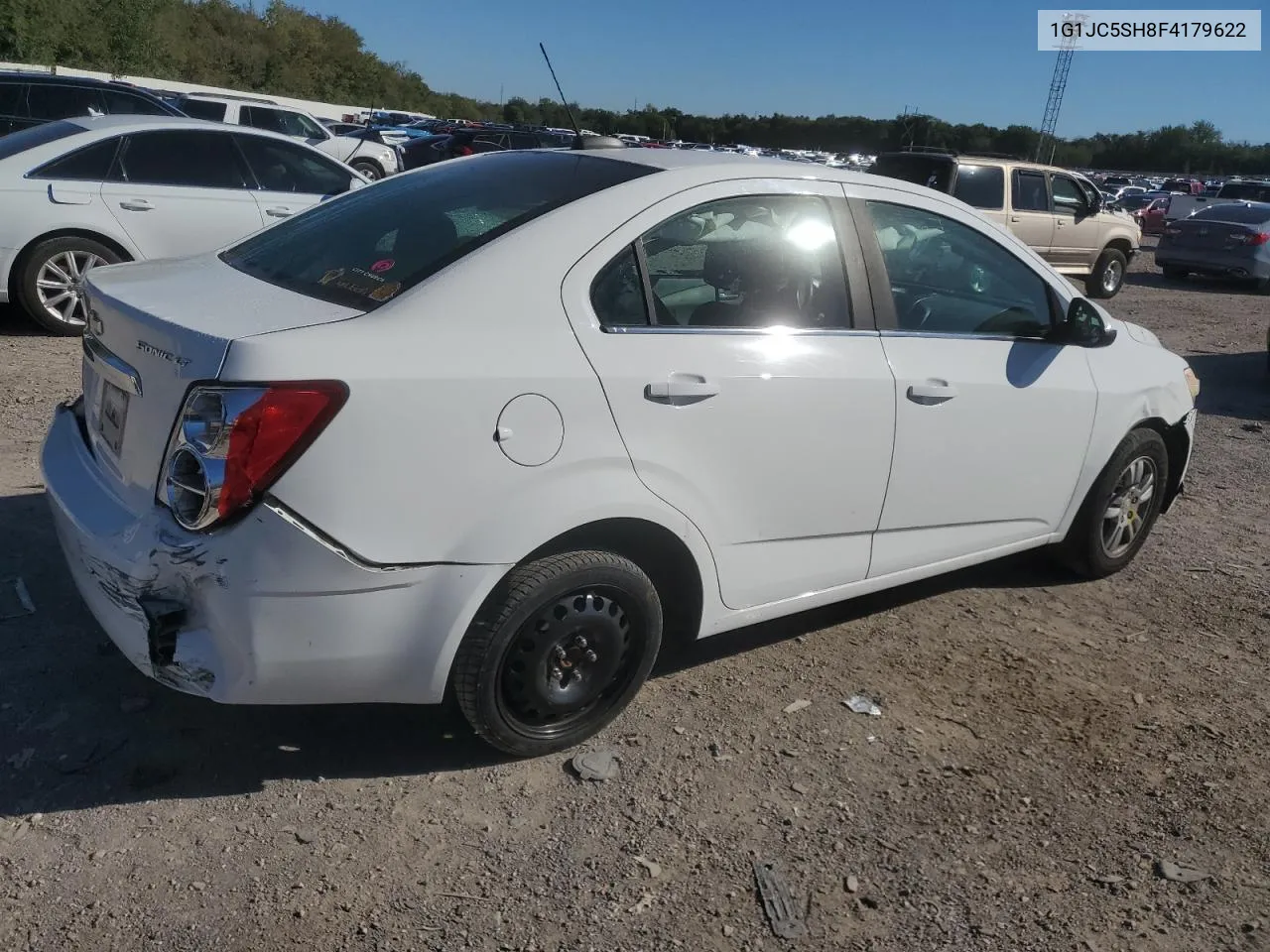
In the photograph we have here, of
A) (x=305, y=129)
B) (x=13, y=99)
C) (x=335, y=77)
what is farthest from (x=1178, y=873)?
(x=335, y=77)

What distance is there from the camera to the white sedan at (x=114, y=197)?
7.70m

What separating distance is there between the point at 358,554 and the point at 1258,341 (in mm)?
13094

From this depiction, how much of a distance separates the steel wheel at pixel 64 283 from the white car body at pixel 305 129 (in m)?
12.5

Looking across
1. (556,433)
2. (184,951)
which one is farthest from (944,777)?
(184,951)

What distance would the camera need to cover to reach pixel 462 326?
2.85 m

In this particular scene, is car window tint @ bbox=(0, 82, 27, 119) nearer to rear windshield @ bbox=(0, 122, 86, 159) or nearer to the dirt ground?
rear windshield @ bbox=(0, 122, 86, 159)

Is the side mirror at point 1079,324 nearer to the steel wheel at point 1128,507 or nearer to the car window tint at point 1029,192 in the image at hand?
the steel wheel at point 1128,507

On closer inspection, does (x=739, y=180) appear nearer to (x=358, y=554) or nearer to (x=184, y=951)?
(x=358, y=554)

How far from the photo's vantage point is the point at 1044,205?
15.4m

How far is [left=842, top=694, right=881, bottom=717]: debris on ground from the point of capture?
12.2 feet

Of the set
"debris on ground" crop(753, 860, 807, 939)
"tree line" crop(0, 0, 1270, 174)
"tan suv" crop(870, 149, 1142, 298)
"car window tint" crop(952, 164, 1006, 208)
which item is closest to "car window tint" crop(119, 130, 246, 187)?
"debris on ground" crop(753, 860, 807, 939)

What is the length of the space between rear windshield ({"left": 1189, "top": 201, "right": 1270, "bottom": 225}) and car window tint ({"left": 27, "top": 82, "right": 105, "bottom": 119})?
54.3ft

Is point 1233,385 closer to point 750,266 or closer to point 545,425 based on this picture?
point 750,266

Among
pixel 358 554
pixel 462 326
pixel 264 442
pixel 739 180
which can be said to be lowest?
pixel 358 554
